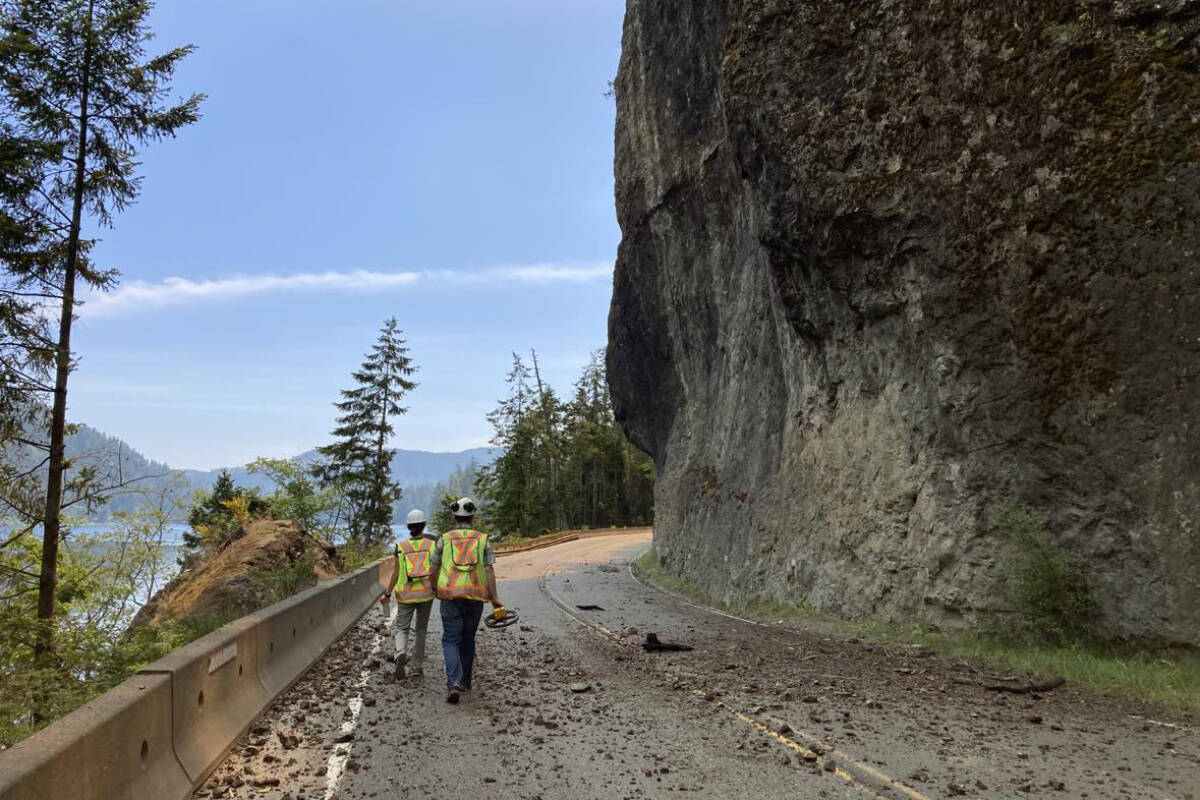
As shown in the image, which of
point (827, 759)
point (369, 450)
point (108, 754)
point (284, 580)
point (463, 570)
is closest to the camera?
point (108, 754)

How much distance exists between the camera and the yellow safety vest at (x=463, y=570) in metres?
8.81

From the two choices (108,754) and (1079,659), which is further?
(1079,659)

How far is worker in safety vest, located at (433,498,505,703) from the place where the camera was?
873cm

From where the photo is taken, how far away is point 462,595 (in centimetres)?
875

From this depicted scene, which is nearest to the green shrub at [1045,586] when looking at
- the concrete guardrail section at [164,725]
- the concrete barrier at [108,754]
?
the concrete guardrail section at [164,725]

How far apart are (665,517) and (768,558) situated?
10.6 meters

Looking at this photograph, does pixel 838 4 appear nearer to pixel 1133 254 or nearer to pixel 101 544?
pixel 1133 254

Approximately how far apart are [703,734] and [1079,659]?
5.72 metres

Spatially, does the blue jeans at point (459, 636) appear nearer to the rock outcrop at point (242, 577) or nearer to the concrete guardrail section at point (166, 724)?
the concrete guardrail section at point (166, 724)

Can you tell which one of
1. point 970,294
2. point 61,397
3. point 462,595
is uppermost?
point 970,294

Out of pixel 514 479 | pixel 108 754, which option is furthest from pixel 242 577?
pixel 514 479

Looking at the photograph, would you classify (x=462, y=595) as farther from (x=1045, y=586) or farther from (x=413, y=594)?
(x=1045, y=586)

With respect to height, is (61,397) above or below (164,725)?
above

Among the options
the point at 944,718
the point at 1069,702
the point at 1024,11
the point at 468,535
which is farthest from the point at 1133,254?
the point at 468,535
